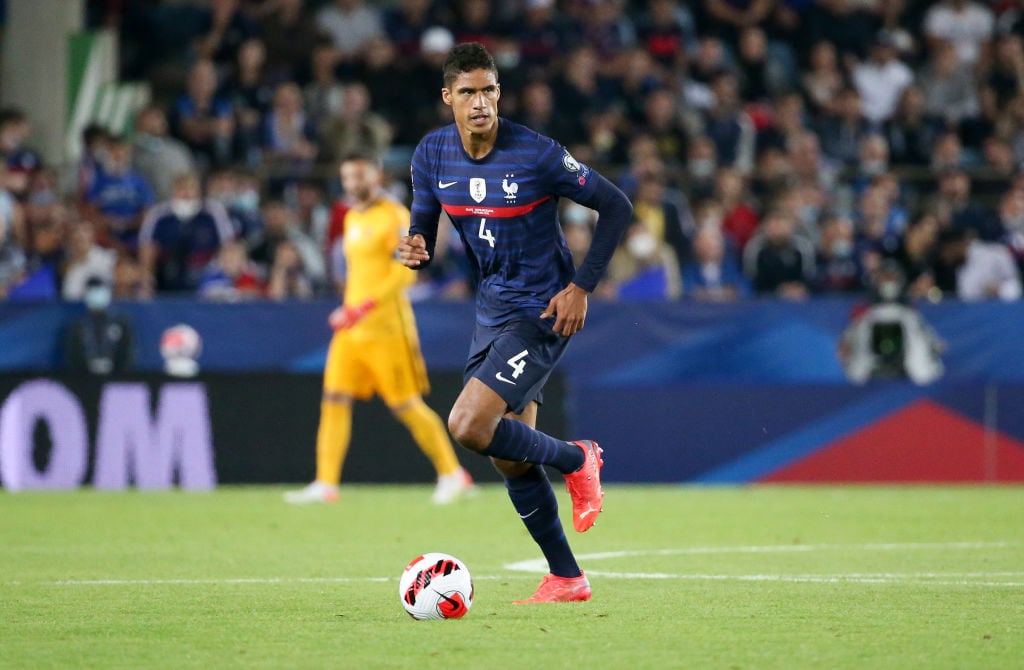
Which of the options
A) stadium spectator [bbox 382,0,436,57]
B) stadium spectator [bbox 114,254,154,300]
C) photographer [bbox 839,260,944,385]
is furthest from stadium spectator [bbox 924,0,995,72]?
stadium spectator [bbox 114,254,154,300]

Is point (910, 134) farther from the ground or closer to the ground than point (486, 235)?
farther from the ground

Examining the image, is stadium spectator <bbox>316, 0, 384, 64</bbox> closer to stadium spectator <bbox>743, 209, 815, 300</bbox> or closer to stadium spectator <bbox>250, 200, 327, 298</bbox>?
stadium spectator <bbox>250, 200, 327, 298</bbox>

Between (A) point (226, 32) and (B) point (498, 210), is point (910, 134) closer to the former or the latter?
(A) point (226, 32)

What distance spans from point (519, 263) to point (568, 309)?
35 centimetres

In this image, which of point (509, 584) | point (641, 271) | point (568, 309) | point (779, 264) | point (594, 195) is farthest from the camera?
point (779, 264)

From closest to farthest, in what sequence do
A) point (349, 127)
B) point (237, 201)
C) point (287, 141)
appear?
point (237, 201) < point (349, 127) < point (287, 141)

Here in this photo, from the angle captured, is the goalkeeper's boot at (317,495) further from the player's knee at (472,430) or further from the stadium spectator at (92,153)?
the player's knee at (472,430)

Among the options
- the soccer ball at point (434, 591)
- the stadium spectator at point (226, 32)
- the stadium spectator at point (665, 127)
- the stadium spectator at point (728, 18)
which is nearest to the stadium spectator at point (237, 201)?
the stadium spectator at point (226, 32)

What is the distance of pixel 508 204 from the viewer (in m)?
7.19

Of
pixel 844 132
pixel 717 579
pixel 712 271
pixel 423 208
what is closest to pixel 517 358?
pixel 423 208

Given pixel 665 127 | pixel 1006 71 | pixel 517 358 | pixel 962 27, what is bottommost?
pixel 517 358

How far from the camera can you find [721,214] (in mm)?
18000

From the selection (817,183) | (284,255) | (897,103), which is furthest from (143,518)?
(897,103)

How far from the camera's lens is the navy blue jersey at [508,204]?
282 inches
